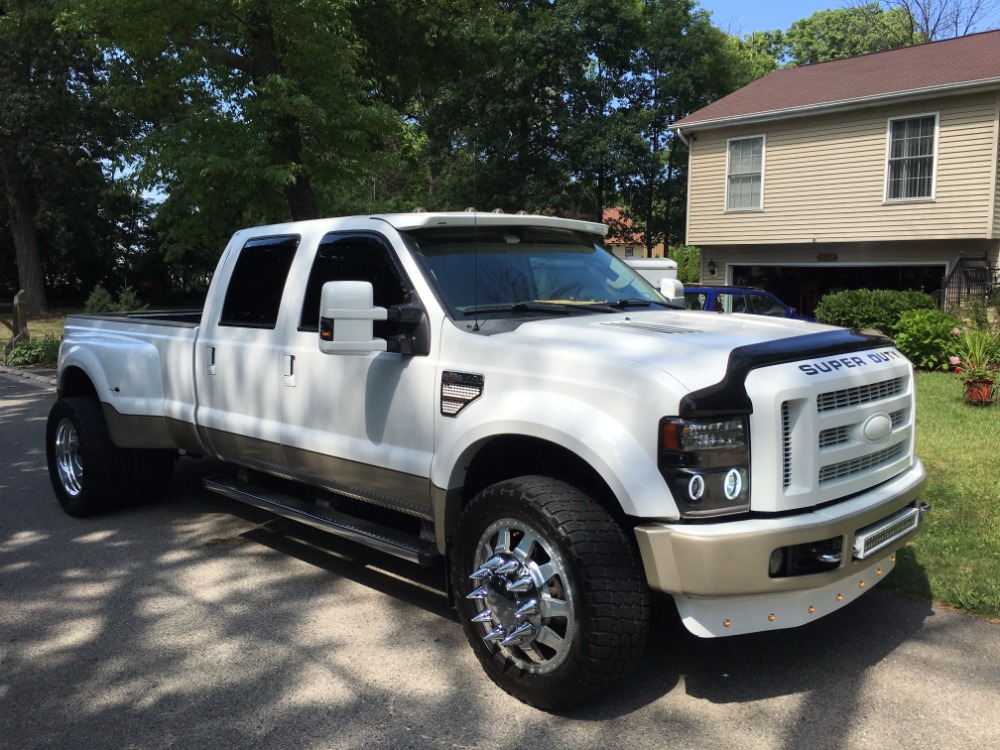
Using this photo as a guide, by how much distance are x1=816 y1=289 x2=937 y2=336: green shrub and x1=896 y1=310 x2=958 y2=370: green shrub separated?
520 mm

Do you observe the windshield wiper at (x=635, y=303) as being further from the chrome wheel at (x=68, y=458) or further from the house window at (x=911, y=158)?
the house window at (x=911, y=158)

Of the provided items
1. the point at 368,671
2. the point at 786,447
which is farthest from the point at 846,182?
the point at 368,671

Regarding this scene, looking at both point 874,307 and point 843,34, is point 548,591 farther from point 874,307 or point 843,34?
point 843,34

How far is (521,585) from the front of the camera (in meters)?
3.39

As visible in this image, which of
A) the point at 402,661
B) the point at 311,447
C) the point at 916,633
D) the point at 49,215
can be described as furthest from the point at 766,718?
the point at 49,215

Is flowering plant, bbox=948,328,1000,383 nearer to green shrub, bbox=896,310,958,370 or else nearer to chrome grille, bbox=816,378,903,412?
green shrub, bbox=896,310,958,370

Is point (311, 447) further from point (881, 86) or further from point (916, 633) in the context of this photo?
point (881, 86)

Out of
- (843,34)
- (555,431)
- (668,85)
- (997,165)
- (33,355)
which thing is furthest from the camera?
(843,34)

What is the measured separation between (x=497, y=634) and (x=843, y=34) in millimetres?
55227

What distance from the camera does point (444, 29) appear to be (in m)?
17.2

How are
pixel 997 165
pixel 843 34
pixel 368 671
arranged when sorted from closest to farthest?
pixel 368 671 → pixel 997 165 → pixel 843 34

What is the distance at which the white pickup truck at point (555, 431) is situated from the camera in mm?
3125

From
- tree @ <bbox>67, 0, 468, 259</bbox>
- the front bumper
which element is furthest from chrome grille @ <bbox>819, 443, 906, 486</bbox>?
tree @ <bbox>67, 0, 468, 259</bbox>

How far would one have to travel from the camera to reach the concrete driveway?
3.29 meters
